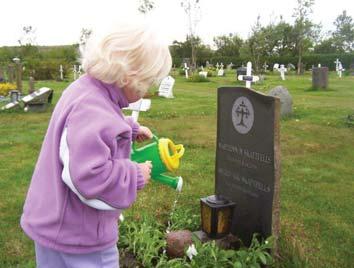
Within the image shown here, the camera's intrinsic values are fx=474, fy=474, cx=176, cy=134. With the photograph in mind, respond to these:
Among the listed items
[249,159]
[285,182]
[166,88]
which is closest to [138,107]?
[249,159]

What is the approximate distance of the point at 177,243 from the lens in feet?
10.8

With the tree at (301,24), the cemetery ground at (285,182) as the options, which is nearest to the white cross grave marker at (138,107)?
the cemetery ground at (285,182)

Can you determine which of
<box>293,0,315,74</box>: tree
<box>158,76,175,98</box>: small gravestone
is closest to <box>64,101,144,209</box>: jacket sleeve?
<box>158,76,175,98</box>: small gravestone

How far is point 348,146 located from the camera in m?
7.33

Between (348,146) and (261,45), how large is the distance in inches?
936

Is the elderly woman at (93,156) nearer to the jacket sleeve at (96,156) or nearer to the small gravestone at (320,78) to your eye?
the jacket sleeve at (96,156)

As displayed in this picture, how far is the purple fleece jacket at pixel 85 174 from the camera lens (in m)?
1.62

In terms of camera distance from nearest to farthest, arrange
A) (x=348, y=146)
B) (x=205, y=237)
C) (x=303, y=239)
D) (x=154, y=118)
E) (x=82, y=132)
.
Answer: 1. (x=82, y=132)
2. (x=205, y=237)
3. (x=303, y=239)
4. (x=348, y=146)
5. (x=154, y=118)

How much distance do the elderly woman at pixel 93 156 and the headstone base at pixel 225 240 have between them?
1.60 metres

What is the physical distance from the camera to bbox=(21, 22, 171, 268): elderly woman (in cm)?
163

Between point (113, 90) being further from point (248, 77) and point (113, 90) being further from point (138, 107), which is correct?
point (248, 77)

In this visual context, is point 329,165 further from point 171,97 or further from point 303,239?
point 171,97

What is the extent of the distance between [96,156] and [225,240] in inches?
81.2

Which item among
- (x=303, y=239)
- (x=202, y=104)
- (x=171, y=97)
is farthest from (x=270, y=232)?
(x=171, y=97)
